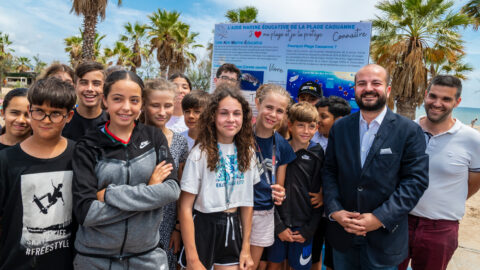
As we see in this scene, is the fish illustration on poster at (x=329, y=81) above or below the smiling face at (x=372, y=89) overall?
above

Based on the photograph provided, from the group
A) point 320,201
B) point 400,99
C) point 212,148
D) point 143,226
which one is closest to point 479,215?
point 400,99

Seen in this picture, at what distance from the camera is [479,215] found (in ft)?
23.1

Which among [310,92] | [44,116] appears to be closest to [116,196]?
[44,116]

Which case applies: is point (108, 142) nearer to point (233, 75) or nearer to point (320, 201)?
point (320, 201)

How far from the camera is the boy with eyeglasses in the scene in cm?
166

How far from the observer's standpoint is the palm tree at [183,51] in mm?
19094

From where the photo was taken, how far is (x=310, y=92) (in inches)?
158

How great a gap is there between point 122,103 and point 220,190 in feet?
3.15

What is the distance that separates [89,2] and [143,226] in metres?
15.8

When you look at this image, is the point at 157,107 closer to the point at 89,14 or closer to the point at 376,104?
the point at 376,104

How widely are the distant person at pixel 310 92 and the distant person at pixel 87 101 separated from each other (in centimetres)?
273

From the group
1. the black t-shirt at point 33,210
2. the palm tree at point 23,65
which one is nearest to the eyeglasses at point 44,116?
the black t-shirt at point 33,210

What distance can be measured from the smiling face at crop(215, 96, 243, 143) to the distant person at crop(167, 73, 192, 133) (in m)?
1.13

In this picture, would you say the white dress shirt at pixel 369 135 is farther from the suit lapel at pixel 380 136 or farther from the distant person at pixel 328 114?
the distant person at pixel 328 114
